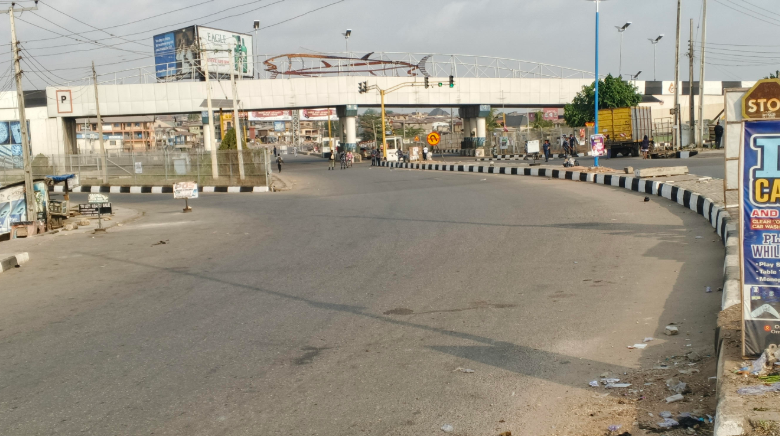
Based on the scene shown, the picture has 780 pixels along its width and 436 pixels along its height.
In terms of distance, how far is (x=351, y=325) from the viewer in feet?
22.4

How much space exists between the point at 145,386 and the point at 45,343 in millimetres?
2117

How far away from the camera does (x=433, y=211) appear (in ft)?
57.8

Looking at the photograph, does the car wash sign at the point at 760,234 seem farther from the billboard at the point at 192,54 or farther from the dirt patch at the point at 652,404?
the billboard at the point at 192,54

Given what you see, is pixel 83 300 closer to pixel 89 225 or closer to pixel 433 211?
pixel 433 211

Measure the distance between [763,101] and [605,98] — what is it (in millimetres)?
60783

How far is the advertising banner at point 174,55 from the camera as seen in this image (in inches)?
2387

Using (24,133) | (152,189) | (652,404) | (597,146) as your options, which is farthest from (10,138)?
(652,404)

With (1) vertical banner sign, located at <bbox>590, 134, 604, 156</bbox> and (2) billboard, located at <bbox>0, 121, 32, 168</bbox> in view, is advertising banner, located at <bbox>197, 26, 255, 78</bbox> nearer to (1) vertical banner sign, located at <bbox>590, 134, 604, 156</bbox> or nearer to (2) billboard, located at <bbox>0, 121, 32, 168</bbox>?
(2) billboard, located at <bbox>0, 121, 32, 168</bbox>

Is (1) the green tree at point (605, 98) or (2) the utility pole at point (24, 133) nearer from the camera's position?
(2) the utility pole at point (24, 133)

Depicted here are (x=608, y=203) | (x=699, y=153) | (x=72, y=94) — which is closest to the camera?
(x=608, y=203)

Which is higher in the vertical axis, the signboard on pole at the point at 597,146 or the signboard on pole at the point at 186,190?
the signboard on pole at the point at 597,146

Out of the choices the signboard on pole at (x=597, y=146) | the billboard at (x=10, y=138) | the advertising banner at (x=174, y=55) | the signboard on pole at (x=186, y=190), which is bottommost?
the signboard on pole at (x=186, y=190)

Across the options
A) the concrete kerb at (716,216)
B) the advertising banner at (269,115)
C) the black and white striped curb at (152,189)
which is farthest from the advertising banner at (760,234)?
the advertising banner at (269,115)

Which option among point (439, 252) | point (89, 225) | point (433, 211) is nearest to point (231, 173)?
point (89, 225)
